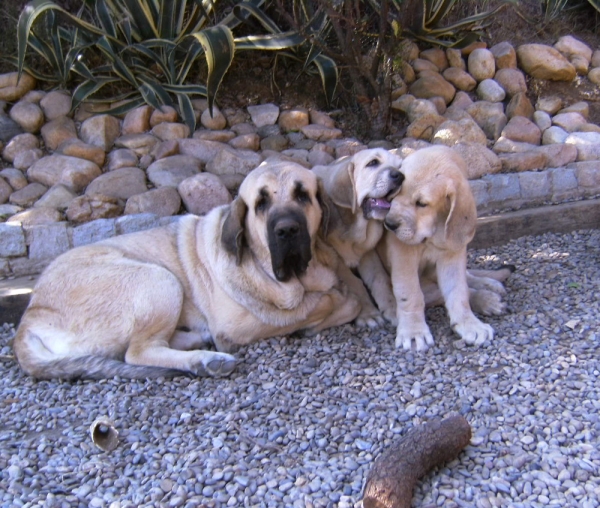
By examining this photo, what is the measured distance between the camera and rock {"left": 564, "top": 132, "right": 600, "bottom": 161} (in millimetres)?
6016

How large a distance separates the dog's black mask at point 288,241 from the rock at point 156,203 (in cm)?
192

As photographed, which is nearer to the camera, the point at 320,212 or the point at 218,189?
the point at 320,212

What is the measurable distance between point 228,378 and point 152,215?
2079 millimetres

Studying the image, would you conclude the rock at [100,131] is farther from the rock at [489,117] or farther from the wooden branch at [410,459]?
the wooden branch at [410,459]

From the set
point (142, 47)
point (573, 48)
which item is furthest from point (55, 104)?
point (573, 48)

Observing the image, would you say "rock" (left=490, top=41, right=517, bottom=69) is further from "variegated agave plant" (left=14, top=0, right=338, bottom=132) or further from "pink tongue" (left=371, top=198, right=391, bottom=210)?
"pink tongue" (left=371, top=198, right=391, bottom=210)

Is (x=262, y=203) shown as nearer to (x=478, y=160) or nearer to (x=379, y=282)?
(x=379, y=282)

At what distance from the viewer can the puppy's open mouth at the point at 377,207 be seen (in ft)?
11.2

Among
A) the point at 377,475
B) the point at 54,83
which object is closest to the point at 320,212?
the point at 377,475

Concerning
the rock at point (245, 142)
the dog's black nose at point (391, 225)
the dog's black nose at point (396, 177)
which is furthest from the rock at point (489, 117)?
the dog's black nose at point (391, 225)

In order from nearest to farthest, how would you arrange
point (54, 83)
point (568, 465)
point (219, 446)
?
point (568, 465)
point (219, 446)
point (54, 83)

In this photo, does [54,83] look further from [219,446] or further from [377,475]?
[377,475]

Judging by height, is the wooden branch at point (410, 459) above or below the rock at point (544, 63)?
above

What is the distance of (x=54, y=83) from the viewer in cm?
607
